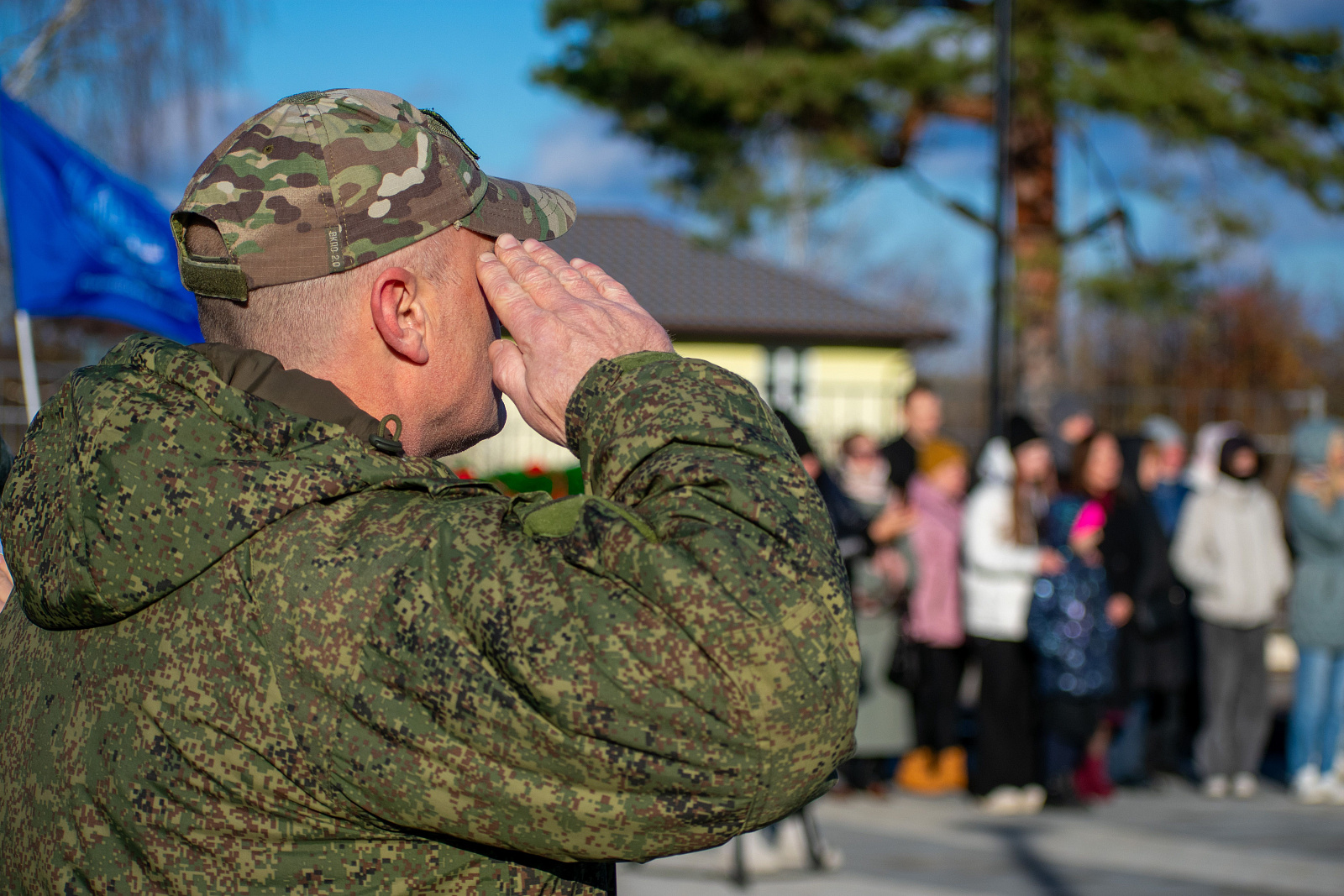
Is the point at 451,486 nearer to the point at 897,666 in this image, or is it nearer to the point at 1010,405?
the point at 897,666

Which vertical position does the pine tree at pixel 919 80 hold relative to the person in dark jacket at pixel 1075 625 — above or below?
above

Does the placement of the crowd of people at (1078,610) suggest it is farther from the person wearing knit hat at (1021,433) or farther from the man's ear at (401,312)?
the man's ear at (401,312)

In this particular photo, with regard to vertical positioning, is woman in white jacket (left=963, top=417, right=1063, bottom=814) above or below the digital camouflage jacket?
below

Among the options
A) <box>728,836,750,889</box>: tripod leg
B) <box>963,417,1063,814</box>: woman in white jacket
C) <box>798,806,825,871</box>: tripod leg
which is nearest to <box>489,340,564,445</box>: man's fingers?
<box>728,836,750,889</box>: tripod leg

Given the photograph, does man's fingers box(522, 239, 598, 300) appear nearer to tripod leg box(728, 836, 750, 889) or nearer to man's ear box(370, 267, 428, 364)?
man's ear box(370, 267, 428, 364)

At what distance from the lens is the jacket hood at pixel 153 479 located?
3.77 feet

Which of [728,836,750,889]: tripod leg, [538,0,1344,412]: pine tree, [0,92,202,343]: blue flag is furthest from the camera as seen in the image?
[538,0,1344,412]: pine tree

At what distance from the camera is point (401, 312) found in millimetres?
1361

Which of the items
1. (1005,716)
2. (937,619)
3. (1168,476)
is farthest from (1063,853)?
(1168,476)

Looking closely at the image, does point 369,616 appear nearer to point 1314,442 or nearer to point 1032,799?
point 1032,799

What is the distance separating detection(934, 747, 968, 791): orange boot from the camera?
775 cm

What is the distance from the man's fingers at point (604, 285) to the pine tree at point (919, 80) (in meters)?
12.3

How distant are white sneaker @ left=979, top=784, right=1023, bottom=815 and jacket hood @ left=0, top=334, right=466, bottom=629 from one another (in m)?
6.64

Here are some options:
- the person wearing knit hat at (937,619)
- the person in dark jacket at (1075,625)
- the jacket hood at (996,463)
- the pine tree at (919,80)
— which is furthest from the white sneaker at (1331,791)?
the pine tree at (919,80)
